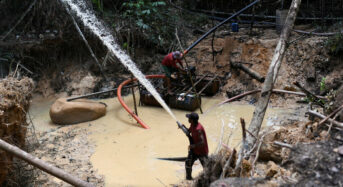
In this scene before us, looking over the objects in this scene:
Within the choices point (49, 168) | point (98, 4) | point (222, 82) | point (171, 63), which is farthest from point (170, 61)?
point (49, 168)

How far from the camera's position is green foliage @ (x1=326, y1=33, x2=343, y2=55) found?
725cm

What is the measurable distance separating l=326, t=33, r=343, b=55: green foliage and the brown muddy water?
2067 millimetres

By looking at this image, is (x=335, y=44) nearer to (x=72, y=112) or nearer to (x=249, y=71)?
(x=249, y=71)

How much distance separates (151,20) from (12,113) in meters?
6.39

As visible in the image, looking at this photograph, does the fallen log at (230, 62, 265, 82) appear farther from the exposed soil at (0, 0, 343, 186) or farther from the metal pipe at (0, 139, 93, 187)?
the metal pipe at (0, 139, 93, 187)

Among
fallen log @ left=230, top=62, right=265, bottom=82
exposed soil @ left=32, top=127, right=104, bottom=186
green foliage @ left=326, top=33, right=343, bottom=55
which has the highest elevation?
green foliage @ left=326, top=33, right=343, bottom=55

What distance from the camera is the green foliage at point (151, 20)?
9.34 metres

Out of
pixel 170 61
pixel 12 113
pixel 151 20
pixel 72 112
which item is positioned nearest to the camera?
pixel 12 113

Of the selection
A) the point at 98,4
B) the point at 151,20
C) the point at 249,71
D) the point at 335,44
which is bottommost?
the point at 249,71

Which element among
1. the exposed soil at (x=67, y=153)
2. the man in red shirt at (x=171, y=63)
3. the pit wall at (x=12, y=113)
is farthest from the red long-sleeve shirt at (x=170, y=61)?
the pit wall at (x=12, y=113)

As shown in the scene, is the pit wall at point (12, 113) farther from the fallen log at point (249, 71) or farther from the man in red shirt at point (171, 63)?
the fallen log at point (249, 71)

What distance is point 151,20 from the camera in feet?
32.2

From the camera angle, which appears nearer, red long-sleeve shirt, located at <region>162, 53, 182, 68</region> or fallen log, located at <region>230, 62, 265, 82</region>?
red long-sleeve shirt, located at <region>162, 53, 182, 68</region>

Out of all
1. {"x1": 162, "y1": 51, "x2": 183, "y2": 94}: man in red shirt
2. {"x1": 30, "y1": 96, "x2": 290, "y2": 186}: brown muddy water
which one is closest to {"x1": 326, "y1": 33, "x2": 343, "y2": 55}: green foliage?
{"x1": 30, "y1": 96, "x2": 290, "y2": 186}: brown muddy water
